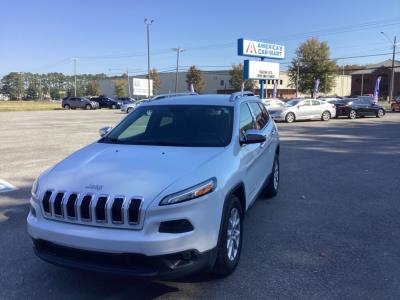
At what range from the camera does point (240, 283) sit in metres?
3.83

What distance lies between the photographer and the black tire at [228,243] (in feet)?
12.1

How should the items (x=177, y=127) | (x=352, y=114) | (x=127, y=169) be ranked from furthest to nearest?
(x=352, y=114) < (x=177, y=127) < (x=127, y=169)

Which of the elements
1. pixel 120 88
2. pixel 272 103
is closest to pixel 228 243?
pixel 272 103

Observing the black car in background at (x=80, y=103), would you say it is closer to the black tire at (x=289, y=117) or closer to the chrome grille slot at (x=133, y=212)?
the black tire at (x=289, y=117)

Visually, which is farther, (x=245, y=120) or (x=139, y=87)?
(x=139, y=87)

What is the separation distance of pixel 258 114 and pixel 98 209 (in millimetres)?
3503

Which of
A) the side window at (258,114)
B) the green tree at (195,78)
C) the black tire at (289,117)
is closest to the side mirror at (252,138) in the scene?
the side window at (258,114)

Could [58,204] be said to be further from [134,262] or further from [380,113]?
[380,113]

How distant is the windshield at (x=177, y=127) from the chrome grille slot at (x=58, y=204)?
1.36 metres

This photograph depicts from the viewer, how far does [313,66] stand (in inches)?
2862

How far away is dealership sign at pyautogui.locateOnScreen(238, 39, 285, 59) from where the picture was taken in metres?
33.3

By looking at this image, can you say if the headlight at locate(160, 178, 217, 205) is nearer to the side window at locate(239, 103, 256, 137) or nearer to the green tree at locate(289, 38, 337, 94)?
the side window at locate(239, 103, 256, 137)

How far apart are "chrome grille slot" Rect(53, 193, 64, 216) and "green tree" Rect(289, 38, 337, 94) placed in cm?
7269

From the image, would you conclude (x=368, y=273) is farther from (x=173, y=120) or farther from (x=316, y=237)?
(x=173, y=120)
